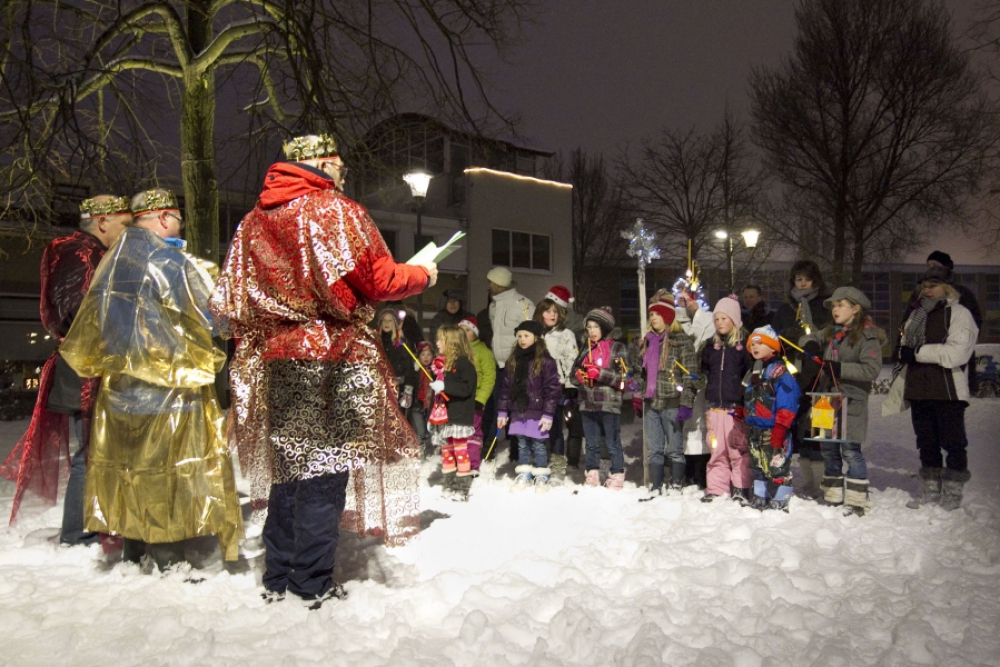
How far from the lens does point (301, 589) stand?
3.52m

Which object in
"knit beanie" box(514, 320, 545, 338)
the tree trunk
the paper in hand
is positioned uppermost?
the tree trunk

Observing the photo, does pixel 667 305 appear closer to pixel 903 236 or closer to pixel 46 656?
pixel 46 656

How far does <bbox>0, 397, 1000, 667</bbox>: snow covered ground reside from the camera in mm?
3012

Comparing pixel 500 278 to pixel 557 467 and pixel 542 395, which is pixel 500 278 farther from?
pixel 557 467

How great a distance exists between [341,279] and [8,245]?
17.3 meters

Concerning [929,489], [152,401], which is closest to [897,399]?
[929,489]

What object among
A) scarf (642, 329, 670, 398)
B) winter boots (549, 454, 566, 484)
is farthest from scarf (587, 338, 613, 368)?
winter boots (549, 454, 566, 484)

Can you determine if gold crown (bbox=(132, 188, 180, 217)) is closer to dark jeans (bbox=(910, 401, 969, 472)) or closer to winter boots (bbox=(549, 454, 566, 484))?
winter boots (bbox=(549, 454, 566, 484))

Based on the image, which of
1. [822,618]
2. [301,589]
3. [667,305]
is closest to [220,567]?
[301,589]

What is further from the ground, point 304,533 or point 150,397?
point 150,397

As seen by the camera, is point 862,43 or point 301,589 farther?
point 862,43

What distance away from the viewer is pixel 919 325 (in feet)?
19.5

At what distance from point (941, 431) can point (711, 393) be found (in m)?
1.70

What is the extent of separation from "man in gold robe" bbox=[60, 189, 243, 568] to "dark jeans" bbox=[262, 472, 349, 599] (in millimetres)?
446
